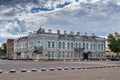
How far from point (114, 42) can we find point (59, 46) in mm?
25472

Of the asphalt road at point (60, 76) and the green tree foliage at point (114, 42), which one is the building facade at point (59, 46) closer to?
the green tree foliage at point (114, 42)

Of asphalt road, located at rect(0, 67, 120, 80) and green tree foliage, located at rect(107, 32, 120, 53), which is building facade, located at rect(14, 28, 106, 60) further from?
asphalt road, located at rect(0, 67, 120, 80)

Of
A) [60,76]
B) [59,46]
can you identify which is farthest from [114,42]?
[60,76]

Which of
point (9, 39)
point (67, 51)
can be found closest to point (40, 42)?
point (67, 51)

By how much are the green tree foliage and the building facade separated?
4267 mm

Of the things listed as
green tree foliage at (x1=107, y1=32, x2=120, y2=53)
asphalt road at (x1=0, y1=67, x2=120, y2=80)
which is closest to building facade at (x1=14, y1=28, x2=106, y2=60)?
green tree foliage at (x1=107, y1=32, x2=120, y2=53)

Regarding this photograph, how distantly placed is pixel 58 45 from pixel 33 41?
797cm

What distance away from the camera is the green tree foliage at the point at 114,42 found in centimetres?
11943

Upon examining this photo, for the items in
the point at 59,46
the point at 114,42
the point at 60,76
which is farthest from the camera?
the point at 114,42

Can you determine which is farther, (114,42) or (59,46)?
(114,42)

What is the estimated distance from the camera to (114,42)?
121 m

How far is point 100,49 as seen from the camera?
11706 centimetres

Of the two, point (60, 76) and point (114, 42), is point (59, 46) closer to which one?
point (114, 42)

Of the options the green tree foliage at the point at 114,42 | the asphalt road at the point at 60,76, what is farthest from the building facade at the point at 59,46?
the asphalt road at the point at 60,76
